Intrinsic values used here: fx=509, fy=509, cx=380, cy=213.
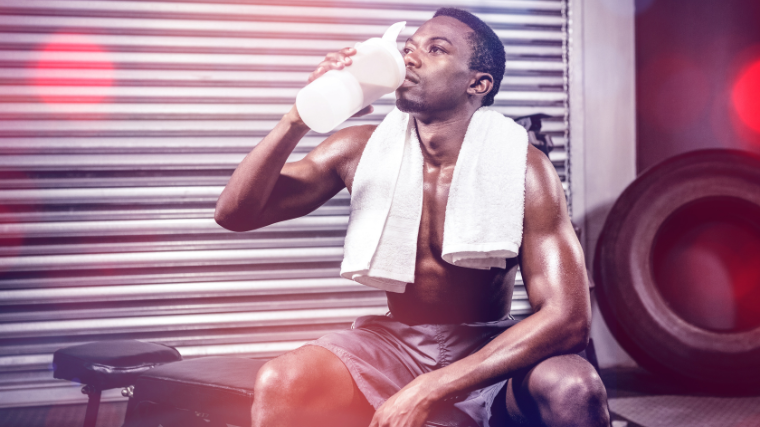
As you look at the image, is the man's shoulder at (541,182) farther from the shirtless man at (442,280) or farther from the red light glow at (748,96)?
the red light glow at (748,96)

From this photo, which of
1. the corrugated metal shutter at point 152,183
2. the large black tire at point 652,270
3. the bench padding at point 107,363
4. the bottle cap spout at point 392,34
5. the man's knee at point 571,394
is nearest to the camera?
the man's knee at point 571,394

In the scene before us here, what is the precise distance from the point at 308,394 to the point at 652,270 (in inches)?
84.4

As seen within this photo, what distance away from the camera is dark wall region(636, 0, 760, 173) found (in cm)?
297

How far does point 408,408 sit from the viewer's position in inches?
47.3

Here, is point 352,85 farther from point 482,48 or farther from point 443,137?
point 482,48

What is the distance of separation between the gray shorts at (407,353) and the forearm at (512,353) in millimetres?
118

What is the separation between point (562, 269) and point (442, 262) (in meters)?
0.39

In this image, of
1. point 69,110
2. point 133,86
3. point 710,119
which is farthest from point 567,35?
point 69,110

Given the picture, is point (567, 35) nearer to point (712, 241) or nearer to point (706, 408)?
point (712, 241)

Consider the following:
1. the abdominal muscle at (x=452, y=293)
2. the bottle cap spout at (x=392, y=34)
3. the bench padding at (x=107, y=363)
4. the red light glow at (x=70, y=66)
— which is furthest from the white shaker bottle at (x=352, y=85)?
the red light glow at (x=70, y=66)

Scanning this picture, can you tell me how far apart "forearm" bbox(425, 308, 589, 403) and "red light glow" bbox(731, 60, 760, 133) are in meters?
2.50

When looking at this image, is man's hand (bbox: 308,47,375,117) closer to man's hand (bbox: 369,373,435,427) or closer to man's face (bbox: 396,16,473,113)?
man's face (bbox: 396,16,473,113)

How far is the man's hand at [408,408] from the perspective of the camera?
1192 mm

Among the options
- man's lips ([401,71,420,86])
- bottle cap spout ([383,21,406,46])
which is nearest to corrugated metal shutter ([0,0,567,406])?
man's lips ([401,71,420,86])
